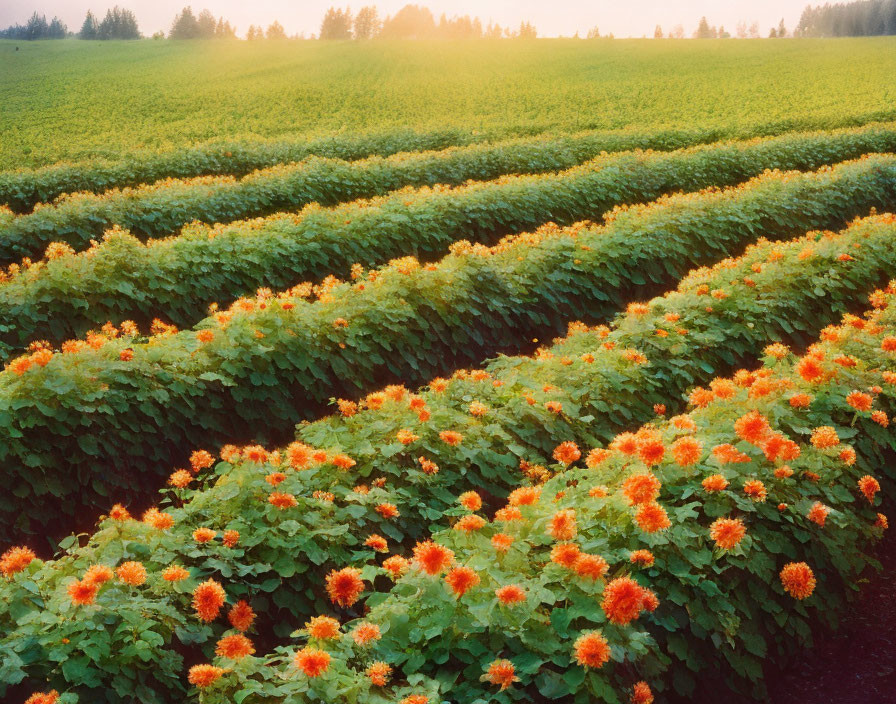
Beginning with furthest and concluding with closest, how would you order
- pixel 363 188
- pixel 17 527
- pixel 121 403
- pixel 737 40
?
pixel 737 40 → pixel 363 188 → pixel 121 403 → pixel 17 527

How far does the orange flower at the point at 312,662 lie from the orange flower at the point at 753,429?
2399mm

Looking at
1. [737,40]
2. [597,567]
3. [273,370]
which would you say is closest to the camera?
[597,567]

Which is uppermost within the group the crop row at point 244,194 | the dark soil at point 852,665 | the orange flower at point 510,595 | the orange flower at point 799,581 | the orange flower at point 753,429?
the crop row at point 244,194

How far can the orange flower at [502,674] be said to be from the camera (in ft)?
8.25

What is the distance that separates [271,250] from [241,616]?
6.80 metres

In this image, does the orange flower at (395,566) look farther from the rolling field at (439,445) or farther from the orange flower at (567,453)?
the orange flower at (567,453)

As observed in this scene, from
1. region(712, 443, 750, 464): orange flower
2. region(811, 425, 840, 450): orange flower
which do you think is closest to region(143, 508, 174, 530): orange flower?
region(712, 443, 750, 464): orange flower

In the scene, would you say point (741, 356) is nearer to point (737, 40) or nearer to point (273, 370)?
point (273, 370)

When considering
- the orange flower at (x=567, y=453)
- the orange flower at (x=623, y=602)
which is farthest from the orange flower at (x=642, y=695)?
the orange flower at (x=567, y=453)

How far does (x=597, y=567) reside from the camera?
9.30ft

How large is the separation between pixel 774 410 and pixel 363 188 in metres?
12.7

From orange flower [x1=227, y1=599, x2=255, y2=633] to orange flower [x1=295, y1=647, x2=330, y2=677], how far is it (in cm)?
79

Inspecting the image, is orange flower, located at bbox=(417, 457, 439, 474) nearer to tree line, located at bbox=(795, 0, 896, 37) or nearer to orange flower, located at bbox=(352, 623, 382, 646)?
orange flower, located at bbox=(352, 623, 382, 646)

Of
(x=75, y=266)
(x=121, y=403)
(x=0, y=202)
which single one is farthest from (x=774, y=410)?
(x=0, y=202)
